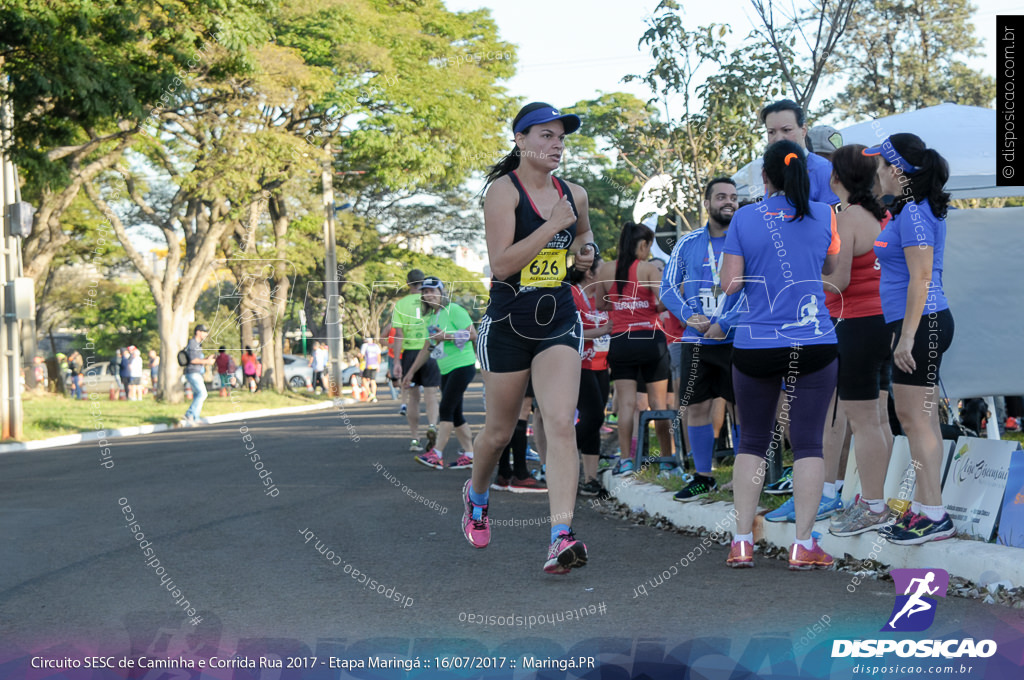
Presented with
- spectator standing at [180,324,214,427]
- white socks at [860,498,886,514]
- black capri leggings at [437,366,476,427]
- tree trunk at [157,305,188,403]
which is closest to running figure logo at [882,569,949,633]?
white socks at [860,498,886,514]

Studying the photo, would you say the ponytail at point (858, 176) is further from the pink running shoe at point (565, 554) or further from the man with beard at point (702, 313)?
the pink running shoe at point (565, 554)

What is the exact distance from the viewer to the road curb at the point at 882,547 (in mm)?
4727

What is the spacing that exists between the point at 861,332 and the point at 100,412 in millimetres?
20813

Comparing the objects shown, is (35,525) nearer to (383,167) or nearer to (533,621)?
(533,621)

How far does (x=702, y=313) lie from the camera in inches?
272

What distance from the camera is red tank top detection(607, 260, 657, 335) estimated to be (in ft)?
28.5

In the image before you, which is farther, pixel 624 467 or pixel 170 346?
pixel 170 346

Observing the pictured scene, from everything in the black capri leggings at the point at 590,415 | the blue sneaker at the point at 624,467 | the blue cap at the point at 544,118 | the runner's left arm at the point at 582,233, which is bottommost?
the blue sneaker at the point at 624,467

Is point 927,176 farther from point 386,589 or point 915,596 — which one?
point 386,589

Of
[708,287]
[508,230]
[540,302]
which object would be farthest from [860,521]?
[508,230]

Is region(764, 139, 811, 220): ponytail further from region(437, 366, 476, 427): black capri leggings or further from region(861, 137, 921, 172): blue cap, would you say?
region(437, 366, 476, 427): black capri leggings

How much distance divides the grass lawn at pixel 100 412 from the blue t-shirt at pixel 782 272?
42.5 feet

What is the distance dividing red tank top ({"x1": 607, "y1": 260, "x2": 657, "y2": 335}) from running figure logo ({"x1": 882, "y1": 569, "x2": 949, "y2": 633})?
3.74 m

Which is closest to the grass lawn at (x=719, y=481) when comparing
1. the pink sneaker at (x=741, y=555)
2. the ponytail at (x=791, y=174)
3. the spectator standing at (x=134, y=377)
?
the pink sneaker at (x=741, y=555)
